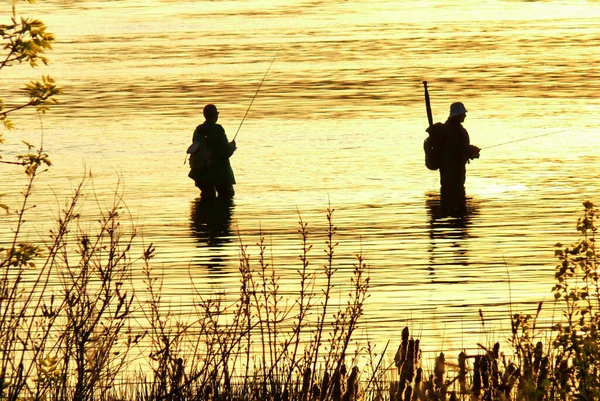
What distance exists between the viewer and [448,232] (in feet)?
69.2

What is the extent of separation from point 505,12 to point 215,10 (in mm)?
20972

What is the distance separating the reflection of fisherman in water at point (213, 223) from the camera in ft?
67.3

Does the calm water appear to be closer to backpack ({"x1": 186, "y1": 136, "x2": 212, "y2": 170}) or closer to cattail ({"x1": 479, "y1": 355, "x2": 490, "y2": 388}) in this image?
backpack ({"x1": 186, "y1": 136, "x2": 212, "y2": 170})

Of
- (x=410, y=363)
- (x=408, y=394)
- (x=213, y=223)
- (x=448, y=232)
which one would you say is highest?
(x=213, y=223)

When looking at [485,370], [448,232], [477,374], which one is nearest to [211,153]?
[448,232]

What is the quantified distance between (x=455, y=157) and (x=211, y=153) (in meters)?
3.67

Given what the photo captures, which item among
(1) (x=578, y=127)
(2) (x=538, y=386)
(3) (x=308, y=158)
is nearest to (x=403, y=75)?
(1) (x=578, y=127)

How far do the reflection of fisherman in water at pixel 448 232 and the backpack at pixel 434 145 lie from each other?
2.68 ft

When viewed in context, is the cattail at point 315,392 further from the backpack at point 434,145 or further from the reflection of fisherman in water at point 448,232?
the backpack at point 434,145

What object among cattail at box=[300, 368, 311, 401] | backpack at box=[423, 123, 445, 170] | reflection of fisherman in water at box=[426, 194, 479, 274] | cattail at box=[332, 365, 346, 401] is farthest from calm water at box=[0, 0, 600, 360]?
cattail at box=[332, 365, 346, 401]

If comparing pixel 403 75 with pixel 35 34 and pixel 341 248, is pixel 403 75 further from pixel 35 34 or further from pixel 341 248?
pixel 35 34

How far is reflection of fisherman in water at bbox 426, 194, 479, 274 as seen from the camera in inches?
741

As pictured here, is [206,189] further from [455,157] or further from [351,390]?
[351,390]

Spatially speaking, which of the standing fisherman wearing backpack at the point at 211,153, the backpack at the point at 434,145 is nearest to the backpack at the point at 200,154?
the standing fisherman wearing backpack at the point at 211,153
